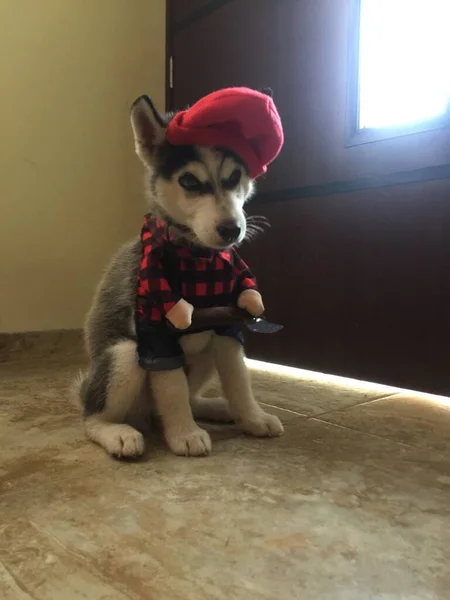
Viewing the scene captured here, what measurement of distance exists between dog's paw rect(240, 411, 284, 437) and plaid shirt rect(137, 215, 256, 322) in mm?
275

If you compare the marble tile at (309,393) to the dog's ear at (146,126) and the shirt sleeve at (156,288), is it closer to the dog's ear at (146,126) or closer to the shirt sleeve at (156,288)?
the shirt sleeve at (156,288)

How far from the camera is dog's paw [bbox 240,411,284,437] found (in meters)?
1.26

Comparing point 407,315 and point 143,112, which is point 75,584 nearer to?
point 143,112

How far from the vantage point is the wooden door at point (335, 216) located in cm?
163

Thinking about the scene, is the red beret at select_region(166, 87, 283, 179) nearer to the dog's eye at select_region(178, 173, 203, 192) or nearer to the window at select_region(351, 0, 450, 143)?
the dog's eye at select_region(178, 173, 203, 192)

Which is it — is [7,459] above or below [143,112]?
below

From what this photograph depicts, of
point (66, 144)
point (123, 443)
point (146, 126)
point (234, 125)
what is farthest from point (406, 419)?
point (66, 144)

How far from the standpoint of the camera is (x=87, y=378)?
1.35m

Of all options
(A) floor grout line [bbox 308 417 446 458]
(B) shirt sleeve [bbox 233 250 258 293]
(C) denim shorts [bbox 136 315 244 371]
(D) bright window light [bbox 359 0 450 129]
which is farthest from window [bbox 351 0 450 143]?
(C) denim shorts [bbox 136 315 244 371]

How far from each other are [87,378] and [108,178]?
4.38 feet

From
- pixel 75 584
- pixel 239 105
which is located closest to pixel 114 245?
pixel 239 105

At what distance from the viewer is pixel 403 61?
1670 millimetres

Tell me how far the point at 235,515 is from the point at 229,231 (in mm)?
538

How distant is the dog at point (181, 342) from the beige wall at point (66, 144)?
1025mm
